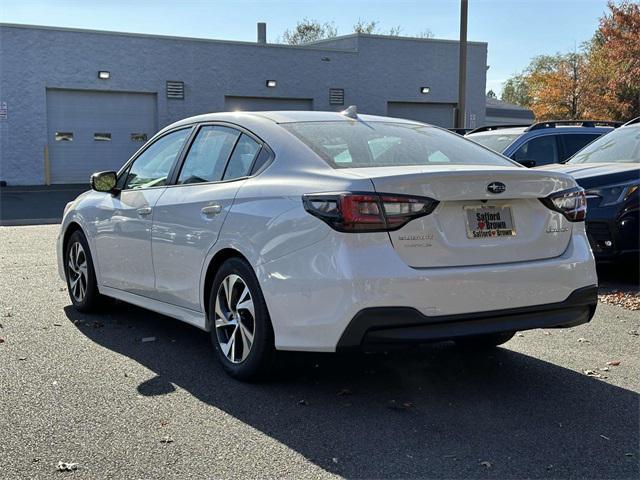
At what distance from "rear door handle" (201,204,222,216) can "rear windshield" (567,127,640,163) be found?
17.7 ft

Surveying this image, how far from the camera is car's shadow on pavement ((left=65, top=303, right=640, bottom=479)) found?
359 cm

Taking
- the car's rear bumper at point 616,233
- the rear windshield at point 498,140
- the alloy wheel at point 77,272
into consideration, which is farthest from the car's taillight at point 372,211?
the rear windshield at point 498,140

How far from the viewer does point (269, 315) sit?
4.40 metres

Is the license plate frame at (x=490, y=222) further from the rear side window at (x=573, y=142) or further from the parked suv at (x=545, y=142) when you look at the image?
the rear side window at (x=573, y=142)

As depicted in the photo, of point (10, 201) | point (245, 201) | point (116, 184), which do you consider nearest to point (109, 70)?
point (10, 201)

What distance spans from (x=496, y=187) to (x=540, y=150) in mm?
7273

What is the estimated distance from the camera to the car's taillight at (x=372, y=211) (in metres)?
3.99

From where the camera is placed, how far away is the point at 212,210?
4.92 metres

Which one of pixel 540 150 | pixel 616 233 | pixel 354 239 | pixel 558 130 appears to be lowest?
pixel 616 233

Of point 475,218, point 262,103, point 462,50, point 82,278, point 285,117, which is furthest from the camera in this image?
→ point 262,103

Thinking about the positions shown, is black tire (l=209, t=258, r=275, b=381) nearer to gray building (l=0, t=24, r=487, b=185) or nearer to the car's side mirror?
the car's side mirror

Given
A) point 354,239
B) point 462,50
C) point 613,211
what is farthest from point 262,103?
point 354,239

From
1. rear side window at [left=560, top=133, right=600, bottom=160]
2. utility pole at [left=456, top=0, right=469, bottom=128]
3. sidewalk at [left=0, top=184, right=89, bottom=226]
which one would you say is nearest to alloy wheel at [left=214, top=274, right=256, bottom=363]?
rear side window at [left=560, top=133, right=600, bottom=160]

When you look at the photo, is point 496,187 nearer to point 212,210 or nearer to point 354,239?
point 354,239
